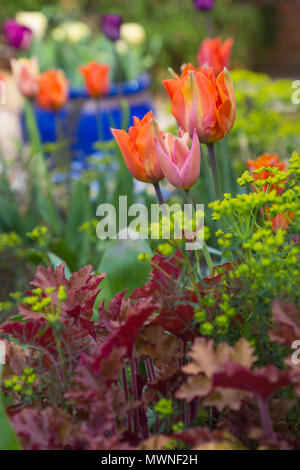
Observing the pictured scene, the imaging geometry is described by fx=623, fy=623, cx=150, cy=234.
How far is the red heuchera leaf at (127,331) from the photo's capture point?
1.72 ft

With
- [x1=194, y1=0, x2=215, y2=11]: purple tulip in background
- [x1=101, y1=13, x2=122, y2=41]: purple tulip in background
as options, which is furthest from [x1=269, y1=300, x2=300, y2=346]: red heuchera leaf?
[x1=101, y1=13, x2=122, y2=41]: purple tulip in background

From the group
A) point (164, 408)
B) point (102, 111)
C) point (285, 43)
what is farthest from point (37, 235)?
point (285, 43)

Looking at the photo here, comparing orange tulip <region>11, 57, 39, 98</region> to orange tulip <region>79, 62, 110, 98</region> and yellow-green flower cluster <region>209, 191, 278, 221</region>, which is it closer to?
orange tulip <region>79, 62, 110, 98</region>

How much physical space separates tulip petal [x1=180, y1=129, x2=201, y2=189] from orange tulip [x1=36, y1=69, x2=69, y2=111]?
4.42 ft

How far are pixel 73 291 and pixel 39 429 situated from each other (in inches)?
6.3

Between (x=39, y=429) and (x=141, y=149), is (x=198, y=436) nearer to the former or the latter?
(x=39, y=429)

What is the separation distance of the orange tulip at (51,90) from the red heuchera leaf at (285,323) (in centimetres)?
160

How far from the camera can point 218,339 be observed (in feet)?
1.90

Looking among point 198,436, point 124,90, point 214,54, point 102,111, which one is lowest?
point 198,436

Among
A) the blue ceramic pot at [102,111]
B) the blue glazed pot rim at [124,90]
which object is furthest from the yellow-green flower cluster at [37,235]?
the blue glazed pot rim at [124,90]

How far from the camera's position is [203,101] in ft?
2.50

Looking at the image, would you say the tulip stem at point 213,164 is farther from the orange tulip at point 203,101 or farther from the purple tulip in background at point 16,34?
the purple tulip in background at point 16,34
